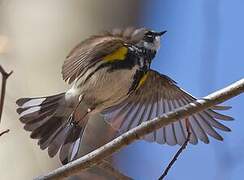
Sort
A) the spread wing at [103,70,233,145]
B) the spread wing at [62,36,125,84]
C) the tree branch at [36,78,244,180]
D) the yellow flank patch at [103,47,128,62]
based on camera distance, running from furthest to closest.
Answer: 1. the spread wing at [103,70,233,145]
2. the yellow flank patch at [103,47,128,62]
3. the spread wing at [62,36,125,84]
4. the tree branch at [36,78,244,180]

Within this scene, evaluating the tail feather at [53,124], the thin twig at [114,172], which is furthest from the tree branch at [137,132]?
the tail feather at [53,124]

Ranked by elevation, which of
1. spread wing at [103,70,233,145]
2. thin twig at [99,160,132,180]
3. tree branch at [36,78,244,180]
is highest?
tree branch at [36,78,244,180]

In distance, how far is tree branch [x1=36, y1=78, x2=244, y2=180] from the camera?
0.87m

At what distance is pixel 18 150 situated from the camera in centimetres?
116

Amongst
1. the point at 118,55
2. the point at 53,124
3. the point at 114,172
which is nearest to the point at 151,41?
the point at 118,55

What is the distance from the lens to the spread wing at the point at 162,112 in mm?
1562

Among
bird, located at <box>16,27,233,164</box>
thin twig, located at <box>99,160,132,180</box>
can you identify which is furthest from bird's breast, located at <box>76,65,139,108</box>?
thin twig, located at <box>99,160,132,180</box>

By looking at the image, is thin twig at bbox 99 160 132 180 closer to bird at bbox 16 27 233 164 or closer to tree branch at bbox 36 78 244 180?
tree branch at bbox 36 78 244 180

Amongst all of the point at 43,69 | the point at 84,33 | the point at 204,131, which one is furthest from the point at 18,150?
the point at 204,131

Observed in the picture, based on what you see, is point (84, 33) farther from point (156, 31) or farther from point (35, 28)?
point (156, 31)

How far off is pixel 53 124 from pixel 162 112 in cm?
37

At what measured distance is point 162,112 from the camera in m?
1.72

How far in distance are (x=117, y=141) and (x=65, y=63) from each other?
1.32 feet

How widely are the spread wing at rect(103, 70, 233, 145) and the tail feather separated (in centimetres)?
10
